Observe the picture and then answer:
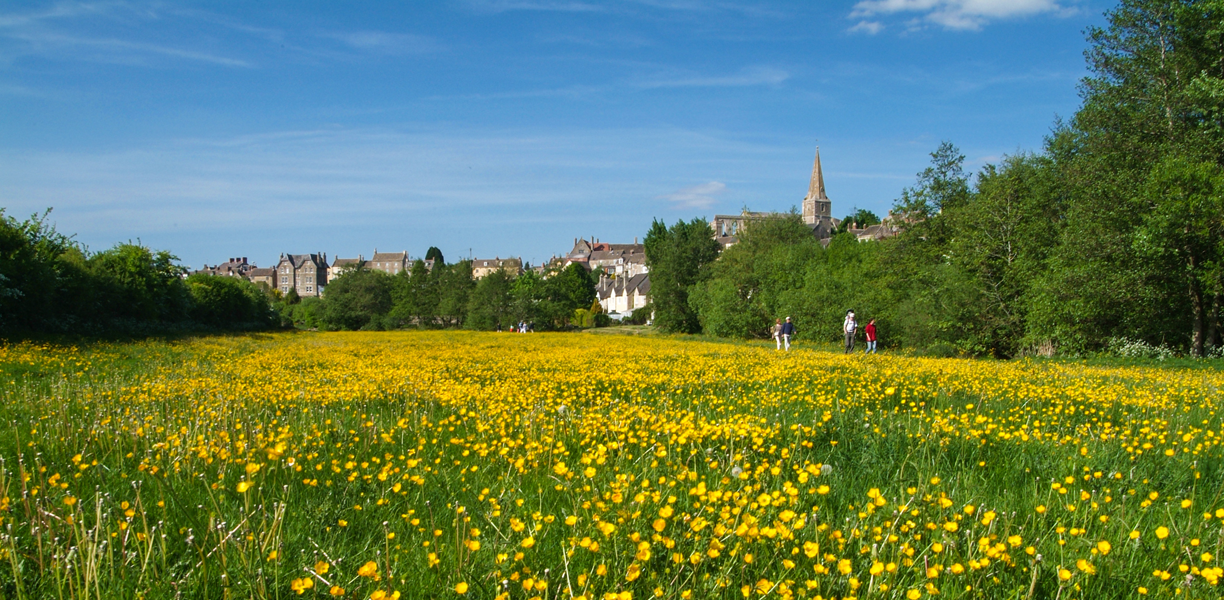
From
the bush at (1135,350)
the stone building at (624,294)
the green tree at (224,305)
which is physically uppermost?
the stone building at (624,294)

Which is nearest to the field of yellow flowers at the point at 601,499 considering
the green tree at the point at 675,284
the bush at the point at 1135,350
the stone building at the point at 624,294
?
the bush at the point at 1135,350

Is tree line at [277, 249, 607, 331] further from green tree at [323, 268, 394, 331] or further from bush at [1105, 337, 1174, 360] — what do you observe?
bush at [1105, 337, 1174, 360]

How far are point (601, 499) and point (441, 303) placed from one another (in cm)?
8387

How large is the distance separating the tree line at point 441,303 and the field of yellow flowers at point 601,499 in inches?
2705

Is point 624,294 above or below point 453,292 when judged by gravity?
above

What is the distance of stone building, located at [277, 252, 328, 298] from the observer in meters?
195

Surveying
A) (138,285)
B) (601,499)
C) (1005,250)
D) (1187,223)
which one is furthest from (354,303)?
(601,499)

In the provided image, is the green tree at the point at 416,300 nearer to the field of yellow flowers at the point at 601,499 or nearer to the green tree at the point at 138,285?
the green tree at the point at 138,285

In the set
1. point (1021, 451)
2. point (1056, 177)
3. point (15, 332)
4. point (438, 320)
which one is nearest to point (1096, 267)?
point (1056, 177)

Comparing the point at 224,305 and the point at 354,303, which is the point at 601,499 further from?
the point at 354,303

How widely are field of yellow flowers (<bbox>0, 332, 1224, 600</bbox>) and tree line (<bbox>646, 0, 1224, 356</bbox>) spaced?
56.0ft

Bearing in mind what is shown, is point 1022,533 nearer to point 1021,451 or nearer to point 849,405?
point 1021,451

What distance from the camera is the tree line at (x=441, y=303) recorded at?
78.5 metres

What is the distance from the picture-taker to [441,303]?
85312 millimetres
